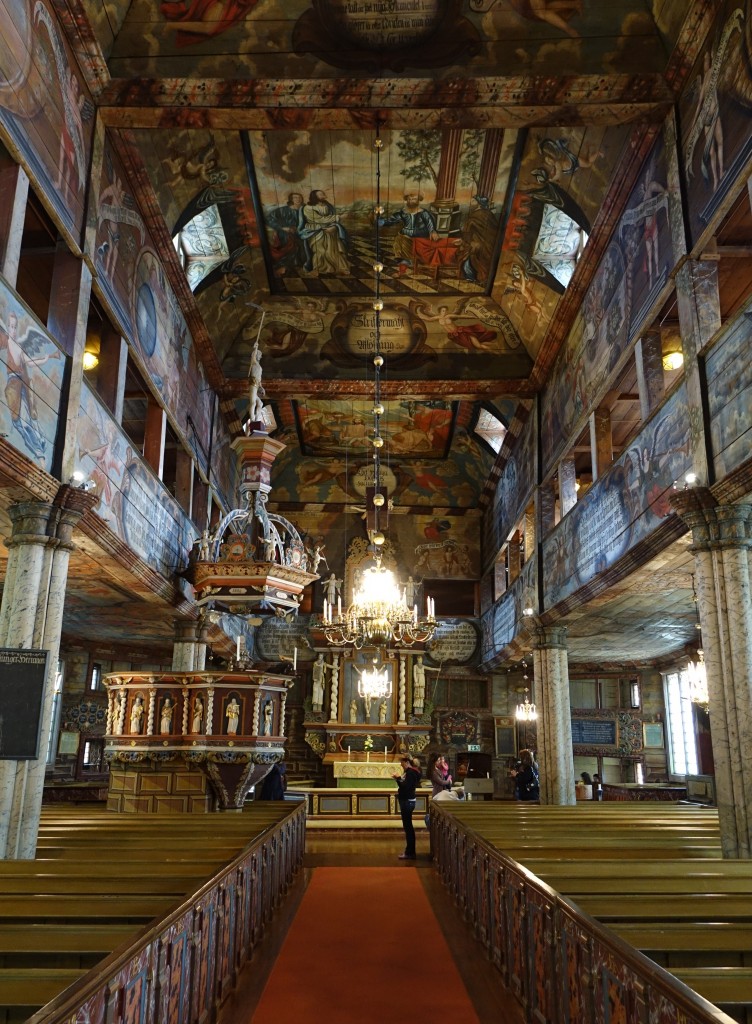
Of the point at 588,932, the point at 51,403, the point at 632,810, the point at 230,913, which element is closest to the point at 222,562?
the point at 51,403

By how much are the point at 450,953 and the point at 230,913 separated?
76.6 inches

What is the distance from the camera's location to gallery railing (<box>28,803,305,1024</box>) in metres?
2.81

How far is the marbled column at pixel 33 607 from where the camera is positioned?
7605 millimetres

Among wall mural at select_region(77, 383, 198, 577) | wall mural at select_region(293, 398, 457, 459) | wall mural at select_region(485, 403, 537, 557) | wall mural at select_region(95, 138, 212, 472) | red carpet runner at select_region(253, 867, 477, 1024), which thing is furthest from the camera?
wall mural at select_region(293, 398, 457, 459)

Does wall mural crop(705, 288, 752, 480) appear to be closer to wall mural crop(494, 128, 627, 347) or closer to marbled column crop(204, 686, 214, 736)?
wall mural crop(494, 128, 627, 347)

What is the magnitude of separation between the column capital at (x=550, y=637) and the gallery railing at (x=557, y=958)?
29.6 ft

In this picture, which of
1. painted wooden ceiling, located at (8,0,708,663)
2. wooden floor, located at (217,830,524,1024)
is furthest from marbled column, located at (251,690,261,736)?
painted wooden ceiling, located at (8,0,708,663)

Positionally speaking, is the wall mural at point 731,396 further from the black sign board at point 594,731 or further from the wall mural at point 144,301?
the black sign board at point 594,731

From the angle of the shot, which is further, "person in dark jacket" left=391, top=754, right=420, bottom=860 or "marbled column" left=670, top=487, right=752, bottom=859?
"person in dark jacket" left=391, top=754, right=420, bottom=860

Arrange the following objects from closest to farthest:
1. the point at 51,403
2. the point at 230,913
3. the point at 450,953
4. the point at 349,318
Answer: the point at 230,913 → the point at 450,953 → the point at 51,403 → the point at 349,318

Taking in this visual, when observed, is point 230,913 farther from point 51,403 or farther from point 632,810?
point 632,810

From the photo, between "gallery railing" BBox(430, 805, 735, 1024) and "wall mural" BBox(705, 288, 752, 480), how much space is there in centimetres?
446

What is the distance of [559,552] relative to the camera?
50.4 ft

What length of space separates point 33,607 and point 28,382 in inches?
88.4
